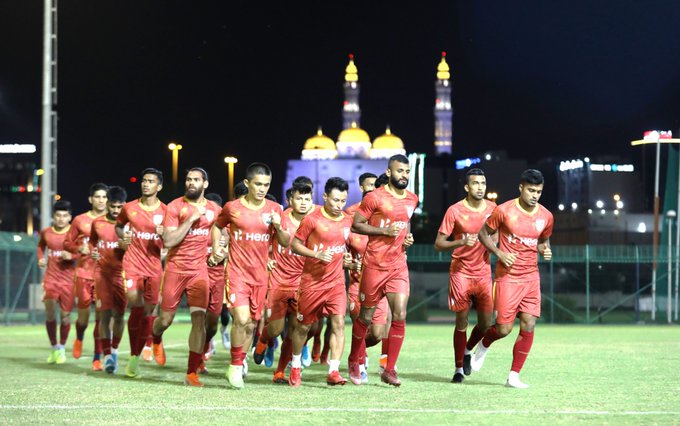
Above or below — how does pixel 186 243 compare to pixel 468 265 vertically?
above

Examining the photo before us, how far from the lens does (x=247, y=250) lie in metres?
12.1

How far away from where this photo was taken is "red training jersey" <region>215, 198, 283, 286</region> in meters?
12.1

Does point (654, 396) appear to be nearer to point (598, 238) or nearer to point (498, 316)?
point (498, 316)

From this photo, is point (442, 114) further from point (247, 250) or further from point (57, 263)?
point (247, 250)

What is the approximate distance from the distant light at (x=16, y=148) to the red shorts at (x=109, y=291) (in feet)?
446

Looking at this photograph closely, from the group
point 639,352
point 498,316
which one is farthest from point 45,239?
point 639,352

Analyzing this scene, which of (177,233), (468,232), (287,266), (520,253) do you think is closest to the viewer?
(520,253)

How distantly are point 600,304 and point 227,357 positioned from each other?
20.2 meters

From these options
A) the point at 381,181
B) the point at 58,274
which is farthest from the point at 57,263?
the point at 381,181

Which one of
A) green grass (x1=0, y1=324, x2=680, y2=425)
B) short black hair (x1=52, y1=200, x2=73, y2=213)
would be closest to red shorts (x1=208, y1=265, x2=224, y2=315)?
green grass (x1=0, y1=324, x2=680, y2=425)

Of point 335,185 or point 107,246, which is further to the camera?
point 107,246

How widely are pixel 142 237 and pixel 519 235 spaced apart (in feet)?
15.3

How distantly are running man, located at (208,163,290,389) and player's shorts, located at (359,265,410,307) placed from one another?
1085 millimetres

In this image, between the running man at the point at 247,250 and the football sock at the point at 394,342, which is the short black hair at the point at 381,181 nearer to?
the running man at the point at 247,250
